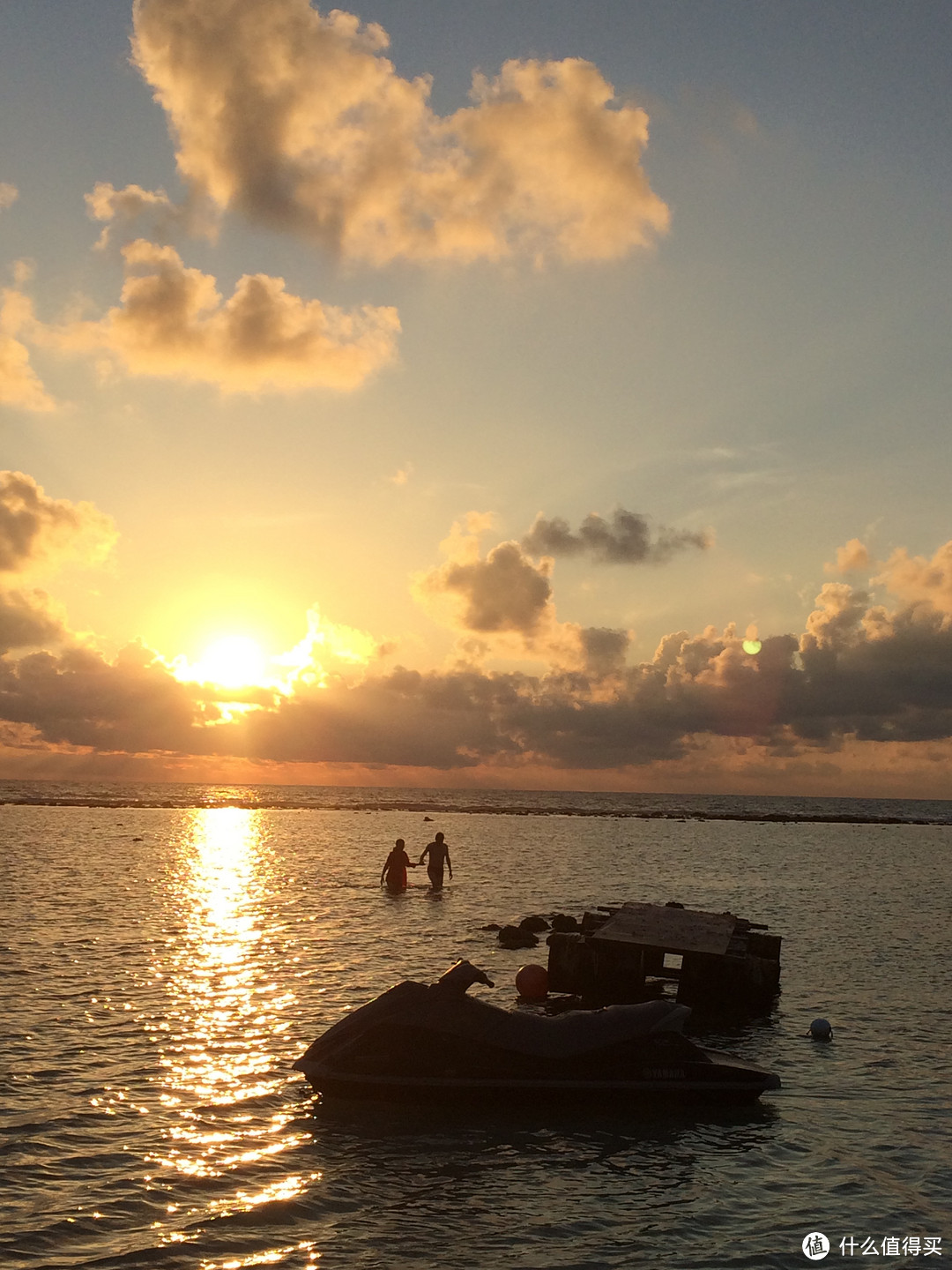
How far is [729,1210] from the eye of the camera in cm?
1249

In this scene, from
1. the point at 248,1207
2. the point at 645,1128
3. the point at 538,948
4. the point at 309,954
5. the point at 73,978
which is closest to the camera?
the point at 248,1207

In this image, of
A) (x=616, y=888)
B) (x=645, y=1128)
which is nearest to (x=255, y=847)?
(x=616, y=888)

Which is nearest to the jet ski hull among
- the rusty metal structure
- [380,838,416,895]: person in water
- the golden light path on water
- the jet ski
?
the jet ski

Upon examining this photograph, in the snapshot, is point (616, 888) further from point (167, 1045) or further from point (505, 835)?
point (505, 835)

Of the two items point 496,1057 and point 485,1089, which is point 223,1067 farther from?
point 496,1057

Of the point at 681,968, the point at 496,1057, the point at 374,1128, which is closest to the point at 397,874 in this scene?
the point at 681,968

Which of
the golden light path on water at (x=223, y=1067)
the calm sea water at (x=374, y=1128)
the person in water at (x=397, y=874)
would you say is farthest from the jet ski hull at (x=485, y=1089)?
the person in water at (x=397, y=874)

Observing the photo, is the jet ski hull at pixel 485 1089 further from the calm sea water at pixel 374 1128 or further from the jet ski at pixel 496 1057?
the calm sea water at pixel 374 1128

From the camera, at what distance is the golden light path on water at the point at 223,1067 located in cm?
1245

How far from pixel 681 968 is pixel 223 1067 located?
12274mm

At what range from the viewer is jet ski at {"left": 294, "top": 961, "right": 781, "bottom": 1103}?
51.5 feet

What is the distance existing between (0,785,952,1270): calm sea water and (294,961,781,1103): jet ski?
41cm

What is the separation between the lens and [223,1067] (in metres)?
17.4

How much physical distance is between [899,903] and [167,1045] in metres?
40.3
